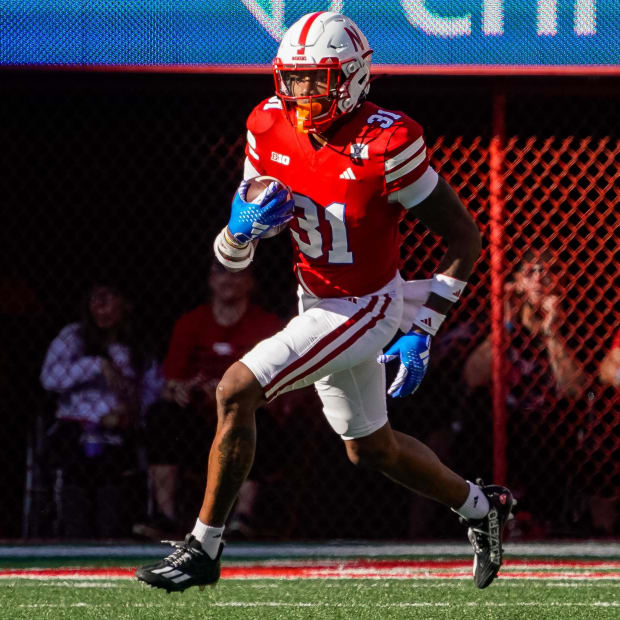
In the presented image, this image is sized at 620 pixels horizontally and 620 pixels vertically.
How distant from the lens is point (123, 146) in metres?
7.26

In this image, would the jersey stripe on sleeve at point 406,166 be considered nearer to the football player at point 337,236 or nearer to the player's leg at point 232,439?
the football player at point 337,236

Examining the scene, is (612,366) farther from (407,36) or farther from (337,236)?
(337,236)

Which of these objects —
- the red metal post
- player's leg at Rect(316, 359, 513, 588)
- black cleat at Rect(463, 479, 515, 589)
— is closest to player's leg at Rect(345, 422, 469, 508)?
player's leg at Rect(316, 359, 513, 588)

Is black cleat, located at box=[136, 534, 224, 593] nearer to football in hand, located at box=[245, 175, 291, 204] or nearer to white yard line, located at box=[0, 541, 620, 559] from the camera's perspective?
football in hand, located at box=[245, 175, 291, 204]

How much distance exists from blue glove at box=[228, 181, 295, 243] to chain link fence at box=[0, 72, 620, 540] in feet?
8.02

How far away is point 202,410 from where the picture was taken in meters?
6.91

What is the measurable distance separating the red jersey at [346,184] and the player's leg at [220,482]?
Answer: 53cm

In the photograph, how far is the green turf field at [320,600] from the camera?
467 centimetres

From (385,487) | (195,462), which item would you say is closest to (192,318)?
(195,462)

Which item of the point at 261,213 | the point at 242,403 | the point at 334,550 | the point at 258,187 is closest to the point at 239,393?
the point at 242,403

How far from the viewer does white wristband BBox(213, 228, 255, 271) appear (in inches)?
181

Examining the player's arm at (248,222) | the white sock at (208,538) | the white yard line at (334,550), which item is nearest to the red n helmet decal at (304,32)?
the player's arm at (248,222)

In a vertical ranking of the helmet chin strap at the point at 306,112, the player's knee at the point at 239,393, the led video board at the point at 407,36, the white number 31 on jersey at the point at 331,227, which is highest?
the led video board at the point at 407,36

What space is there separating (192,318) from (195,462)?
705 mm
